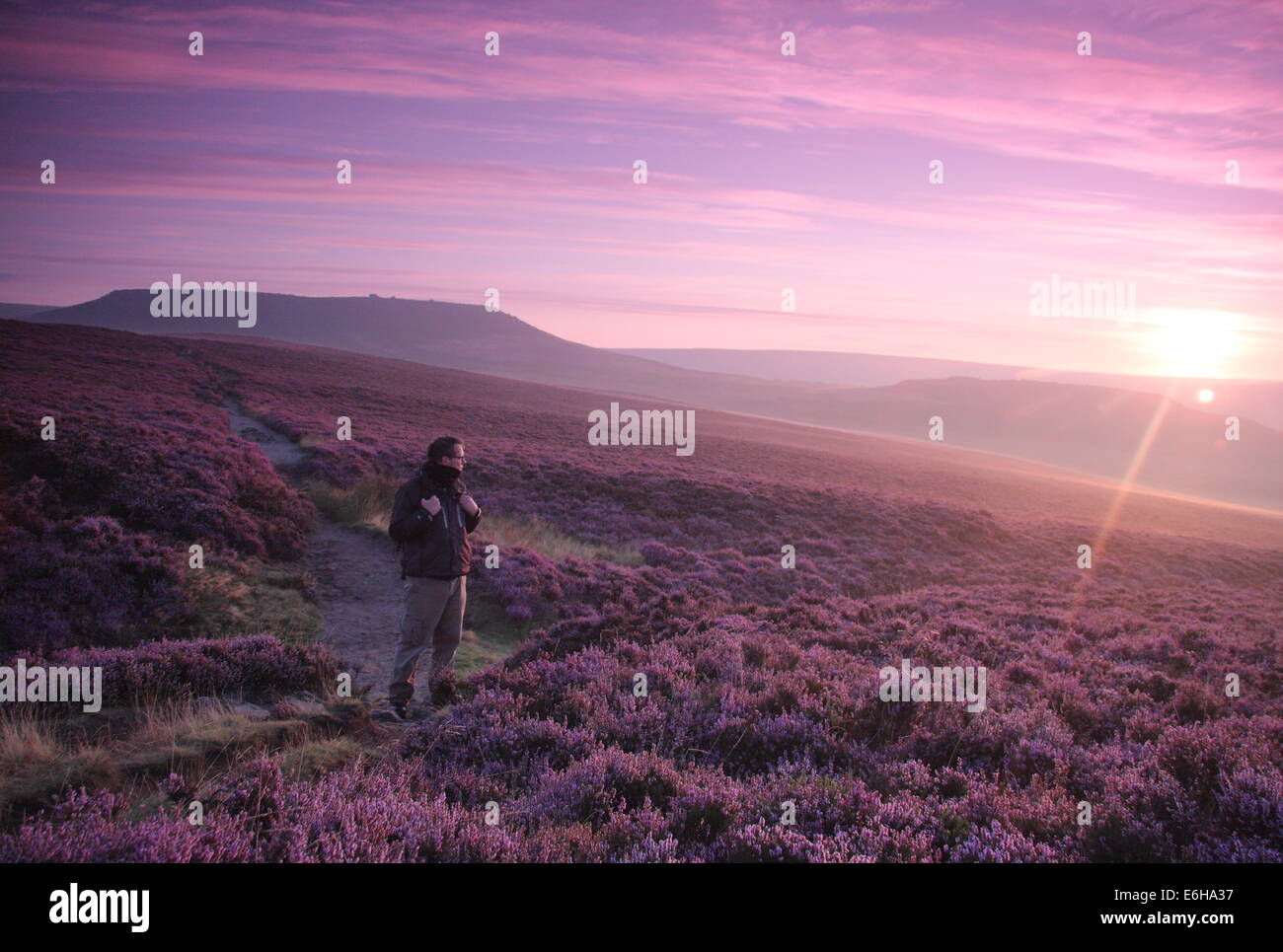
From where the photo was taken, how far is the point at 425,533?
7.22m

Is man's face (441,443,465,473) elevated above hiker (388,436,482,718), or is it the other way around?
man's face (441,443,465,473)

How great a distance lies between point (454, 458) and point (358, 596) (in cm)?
611

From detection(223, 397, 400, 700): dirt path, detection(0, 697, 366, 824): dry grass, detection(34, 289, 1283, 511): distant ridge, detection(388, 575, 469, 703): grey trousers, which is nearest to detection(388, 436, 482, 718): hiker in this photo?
detection(388, 575, 469, 703): grey trousers

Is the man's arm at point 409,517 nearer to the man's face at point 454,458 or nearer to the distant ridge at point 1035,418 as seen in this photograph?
the man's face at point 454,458

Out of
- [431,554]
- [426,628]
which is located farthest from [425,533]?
[426,628]

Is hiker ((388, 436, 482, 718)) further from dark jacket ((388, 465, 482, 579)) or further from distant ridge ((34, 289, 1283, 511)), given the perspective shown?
distant ridge ((34, 289, 1283, 511))

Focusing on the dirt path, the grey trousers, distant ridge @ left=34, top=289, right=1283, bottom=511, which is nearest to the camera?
the grey trousers

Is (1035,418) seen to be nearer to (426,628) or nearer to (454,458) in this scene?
(454,458)

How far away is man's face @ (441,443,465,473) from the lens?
24.3ft

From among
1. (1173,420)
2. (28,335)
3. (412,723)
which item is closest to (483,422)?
(28,335)

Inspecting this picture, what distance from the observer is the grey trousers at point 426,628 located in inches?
277

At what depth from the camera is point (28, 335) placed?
37.7 meters

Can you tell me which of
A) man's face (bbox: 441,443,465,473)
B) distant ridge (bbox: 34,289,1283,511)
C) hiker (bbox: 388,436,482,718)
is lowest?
hiker (bbox: 388,436,482,718)
